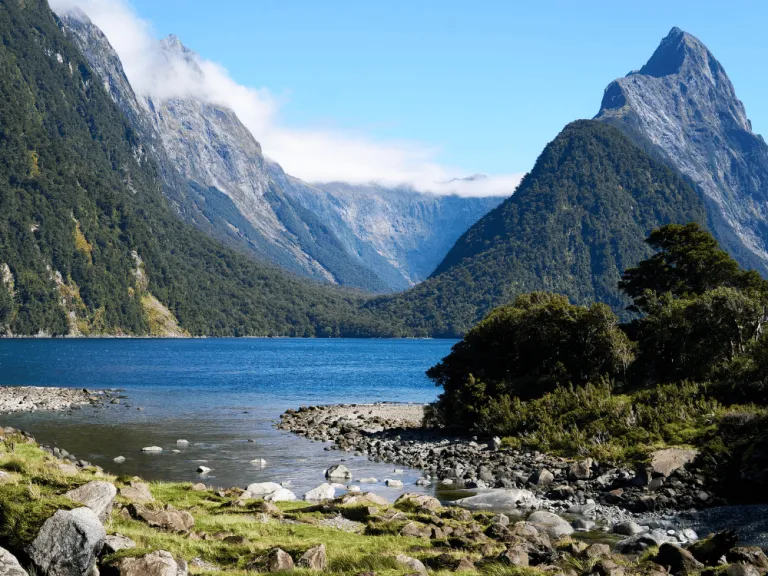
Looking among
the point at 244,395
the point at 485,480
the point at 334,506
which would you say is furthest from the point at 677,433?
the point at 244,395

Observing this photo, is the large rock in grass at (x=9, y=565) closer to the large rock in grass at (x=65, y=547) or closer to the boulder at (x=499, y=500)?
the large rock in grass at (x=65, y=547)

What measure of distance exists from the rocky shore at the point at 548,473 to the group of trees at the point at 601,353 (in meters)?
4.49

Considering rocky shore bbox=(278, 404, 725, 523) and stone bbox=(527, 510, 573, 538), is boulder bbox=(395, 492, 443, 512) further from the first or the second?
rocky shore bbox=(278, 404, 725, 523)

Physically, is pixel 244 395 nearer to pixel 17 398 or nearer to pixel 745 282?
pixel 17 398

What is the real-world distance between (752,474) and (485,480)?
12.4 m

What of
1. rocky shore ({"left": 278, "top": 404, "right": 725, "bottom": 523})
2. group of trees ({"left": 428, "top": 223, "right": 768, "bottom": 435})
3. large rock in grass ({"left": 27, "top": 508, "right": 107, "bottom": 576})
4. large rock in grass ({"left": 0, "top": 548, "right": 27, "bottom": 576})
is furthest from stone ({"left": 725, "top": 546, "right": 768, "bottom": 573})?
group of trees ({"left": 428, "top": 223, "right": 768, "bottom": 435})

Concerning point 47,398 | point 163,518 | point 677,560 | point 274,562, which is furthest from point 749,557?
point 47,398

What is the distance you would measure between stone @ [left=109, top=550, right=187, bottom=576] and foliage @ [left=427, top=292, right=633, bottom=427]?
4041 centimetres

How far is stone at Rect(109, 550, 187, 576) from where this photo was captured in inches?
579

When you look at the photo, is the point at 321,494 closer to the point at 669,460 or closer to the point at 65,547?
the point at 669,460

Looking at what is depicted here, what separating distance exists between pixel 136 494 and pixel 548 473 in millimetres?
21285

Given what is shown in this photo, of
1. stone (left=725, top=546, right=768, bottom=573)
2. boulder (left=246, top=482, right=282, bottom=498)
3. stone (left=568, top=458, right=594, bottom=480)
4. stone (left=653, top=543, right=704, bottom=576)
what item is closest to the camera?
stone (left=725, top=546, right=768, bottom=573)

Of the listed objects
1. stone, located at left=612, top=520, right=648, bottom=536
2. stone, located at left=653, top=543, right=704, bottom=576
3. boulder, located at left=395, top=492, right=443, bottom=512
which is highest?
stone, located at left=653, top=543, right=704, bottom=576

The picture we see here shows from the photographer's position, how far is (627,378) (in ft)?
178
